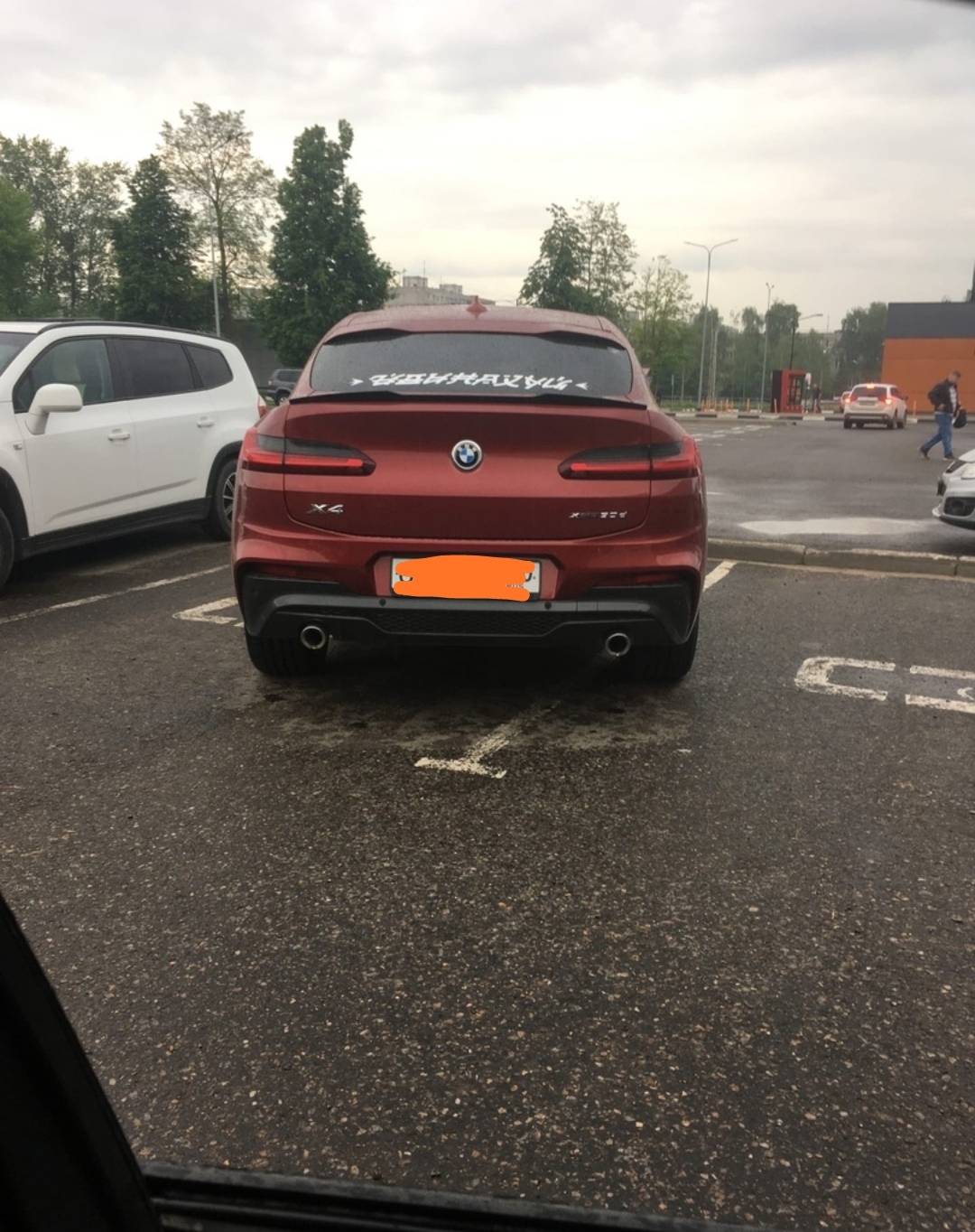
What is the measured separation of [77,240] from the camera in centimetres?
6203

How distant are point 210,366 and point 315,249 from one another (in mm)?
59662

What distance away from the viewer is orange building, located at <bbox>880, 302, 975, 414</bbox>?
6812 cm

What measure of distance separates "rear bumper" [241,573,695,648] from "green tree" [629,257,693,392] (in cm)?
6206

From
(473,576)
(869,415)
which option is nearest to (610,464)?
(473,576)

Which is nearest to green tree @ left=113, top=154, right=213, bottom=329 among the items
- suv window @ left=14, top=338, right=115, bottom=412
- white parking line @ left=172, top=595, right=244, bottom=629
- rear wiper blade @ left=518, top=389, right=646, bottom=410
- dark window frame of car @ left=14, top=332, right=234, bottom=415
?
dark window frame of car @ left=14, top=332, right=234, bottom=415

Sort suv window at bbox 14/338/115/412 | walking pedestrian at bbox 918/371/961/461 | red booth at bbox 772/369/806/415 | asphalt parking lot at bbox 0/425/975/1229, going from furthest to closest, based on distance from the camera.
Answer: red booth at bbox 772/369/806/415
walking pedestrian at bbox 918/371/961/461
suv window at bbox 14/338/115/412
asphalt parking lot at bbox 0/425/975/1229

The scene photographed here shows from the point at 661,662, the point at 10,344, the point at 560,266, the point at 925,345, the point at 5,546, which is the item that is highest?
the point at 560,266

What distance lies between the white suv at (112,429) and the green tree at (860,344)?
149 m

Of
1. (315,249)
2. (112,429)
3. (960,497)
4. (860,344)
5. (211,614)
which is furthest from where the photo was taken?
(860,344)

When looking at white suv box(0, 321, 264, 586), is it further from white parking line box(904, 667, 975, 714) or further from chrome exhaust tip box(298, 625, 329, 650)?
white parking line box(904, 667, 975, 714)

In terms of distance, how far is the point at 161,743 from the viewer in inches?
155

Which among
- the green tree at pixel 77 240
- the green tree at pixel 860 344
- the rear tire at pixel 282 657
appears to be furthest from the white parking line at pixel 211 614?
the green tree at pixel 860 344

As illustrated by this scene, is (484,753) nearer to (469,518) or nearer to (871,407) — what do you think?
(469,518)

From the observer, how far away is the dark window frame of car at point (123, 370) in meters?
6.78
